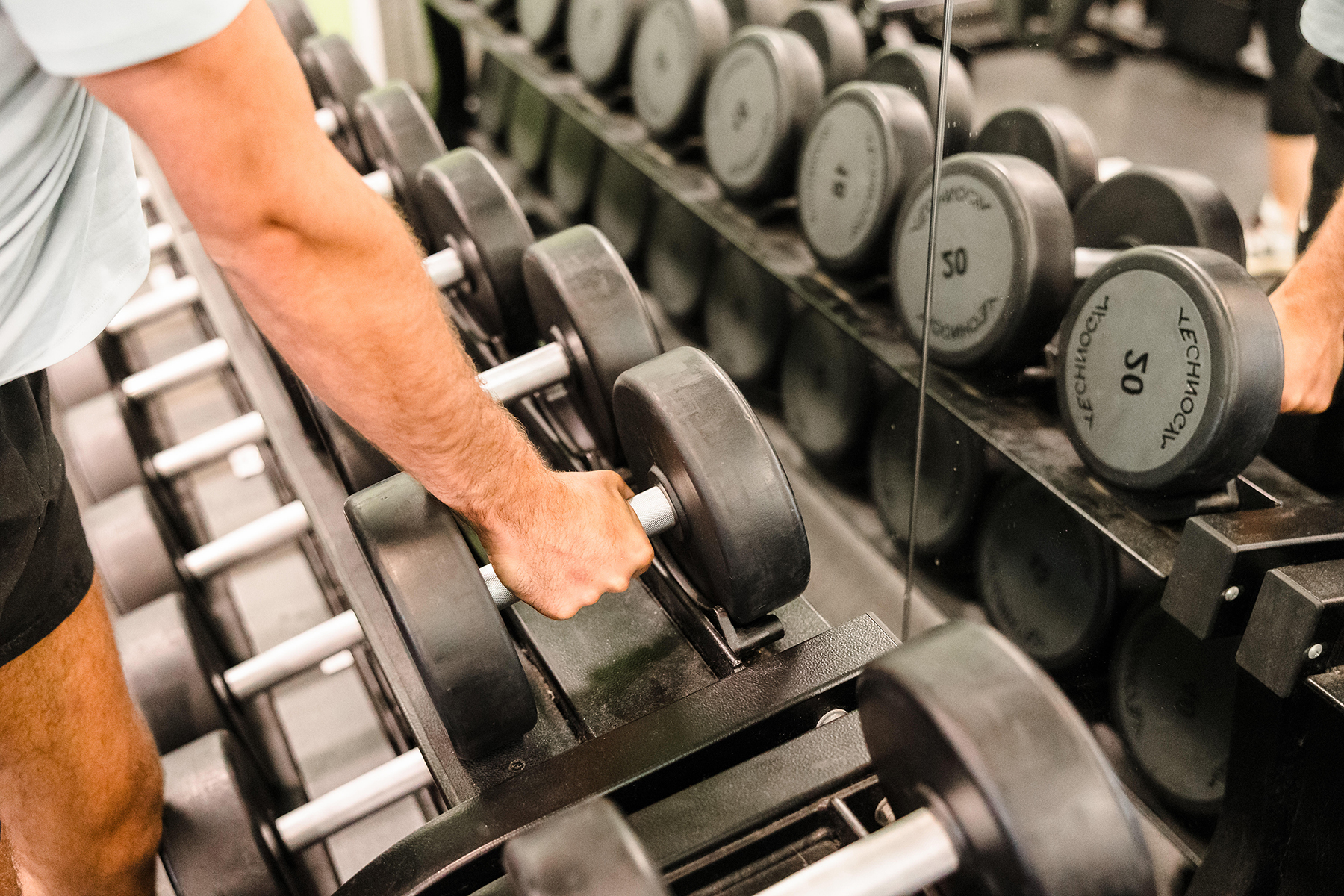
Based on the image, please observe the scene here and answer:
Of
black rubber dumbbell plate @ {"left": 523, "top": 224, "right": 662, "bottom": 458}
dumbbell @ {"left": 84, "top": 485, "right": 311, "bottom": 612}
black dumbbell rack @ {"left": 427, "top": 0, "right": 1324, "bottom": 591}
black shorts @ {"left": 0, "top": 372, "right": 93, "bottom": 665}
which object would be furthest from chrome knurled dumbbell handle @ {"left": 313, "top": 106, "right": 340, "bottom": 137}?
black shorts @ {"left": 0, "top": 372, "right": 93, "bottom": 665}

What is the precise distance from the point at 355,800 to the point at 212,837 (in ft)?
0.42

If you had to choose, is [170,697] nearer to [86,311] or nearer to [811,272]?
[86,311]

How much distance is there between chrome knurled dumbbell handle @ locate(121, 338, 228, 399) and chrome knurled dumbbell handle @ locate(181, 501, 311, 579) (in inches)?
16.4

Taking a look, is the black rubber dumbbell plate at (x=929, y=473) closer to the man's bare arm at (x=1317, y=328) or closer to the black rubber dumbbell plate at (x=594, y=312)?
the man's bare arm at (x=1317, y=328)

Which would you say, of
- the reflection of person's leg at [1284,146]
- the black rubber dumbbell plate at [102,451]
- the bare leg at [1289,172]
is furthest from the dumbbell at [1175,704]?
the black rubber dumbbell plate at [102,451]

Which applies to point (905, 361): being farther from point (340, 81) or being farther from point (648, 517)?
point (340, 81)

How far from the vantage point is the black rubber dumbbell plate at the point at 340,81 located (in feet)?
6.29

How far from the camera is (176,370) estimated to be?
1.67 metres

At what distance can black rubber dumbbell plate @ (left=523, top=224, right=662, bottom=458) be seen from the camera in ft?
3.48

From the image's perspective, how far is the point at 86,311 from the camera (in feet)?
2.44

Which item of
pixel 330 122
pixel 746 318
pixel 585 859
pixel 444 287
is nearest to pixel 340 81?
pixel 330 122

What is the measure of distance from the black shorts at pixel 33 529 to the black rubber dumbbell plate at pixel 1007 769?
2.02 ft

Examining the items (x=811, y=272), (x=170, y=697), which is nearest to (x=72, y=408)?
(x=170, y=697)

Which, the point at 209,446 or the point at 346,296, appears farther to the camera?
the point at 209,446
